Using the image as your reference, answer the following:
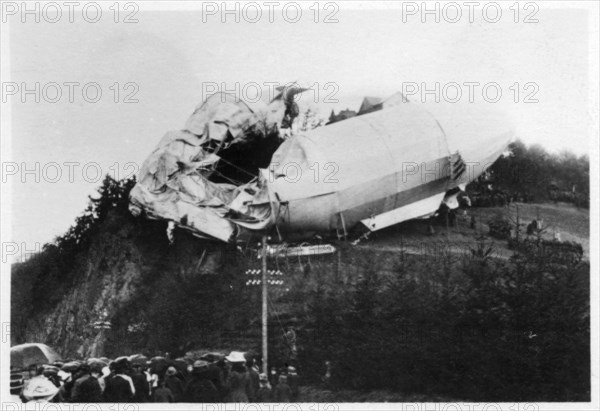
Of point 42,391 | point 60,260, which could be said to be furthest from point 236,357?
point 60,260

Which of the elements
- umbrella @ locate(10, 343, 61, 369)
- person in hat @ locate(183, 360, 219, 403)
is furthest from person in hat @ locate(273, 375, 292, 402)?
umbrella @ locate(10, 343, 61, 369)

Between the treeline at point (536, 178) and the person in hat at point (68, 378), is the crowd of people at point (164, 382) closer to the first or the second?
the person in hat at point (68, 378)

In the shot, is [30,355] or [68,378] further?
[30,355]

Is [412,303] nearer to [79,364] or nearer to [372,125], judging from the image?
[372,125]

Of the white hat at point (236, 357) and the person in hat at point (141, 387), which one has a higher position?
the white hat at point (236, 357)

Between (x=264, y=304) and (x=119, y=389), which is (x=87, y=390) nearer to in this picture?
(x=119, y=389)

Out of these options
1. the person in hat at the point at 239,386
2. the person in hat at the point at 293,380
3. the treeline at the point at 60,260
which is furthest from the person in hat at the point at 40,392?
the person in hat at the point at 293,380
